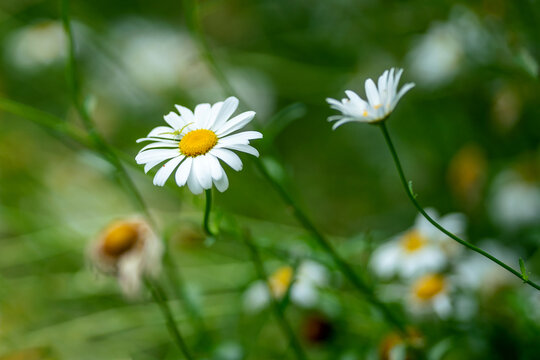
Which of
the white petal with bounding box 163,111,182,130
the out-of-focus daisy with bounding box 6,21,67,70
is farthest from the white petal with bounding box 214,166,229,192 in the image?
the out-of-focus daisy with bounding box 6,21,67,70

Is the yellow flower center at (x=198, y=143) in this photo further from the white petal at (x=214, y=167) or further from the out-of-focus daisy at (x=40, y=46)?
the out-of-focus daisy at (x=40, y=46)

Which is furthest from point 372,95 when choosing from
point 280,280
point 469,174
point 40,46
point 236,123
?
point 40,46

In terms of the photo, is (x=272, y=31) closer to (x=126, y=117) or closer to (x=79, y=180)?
(x=126, y=117)

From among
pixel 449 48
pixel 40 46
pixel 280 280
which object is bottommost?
pixel 280 280

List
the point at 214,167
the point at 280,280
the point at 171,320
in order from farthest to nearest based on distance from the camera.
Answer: the point at 280,280, the point at 171,320, the point at 214,167

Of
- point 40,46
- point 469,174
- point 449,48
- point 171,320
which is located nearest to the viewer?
point 171,320

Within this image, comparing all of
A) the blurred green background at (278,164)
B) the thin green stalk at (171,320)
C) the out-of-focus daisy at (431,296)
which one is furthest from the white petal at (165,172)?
the out-of-focus daisy at (431,296)

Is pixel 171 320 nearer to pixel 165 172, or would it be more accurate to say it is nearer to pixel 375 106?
pixel 165 172
